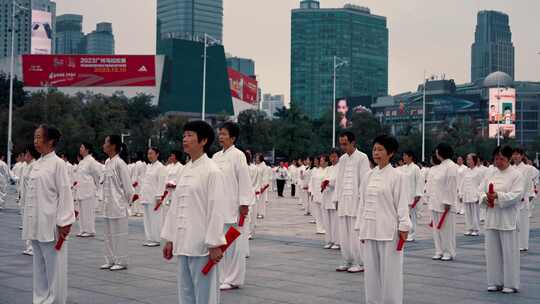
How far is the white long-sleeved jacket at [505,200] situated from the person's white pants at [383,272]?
2348 mm

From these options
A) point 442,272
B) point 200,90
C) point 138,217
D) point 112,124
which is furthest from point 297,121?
point 442,272

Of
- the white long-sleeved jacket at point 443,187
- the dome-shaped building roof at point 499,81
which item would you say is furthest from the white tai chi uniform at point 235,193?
the dome-shaped building roof at point 499,81

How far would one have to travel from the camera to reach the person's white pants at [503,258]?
29.8 ft

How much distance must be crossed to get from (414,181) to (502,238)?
5.35 meters

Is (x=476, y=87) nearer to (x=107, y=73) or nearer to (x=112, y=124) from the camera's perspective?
(x=107, y=73)

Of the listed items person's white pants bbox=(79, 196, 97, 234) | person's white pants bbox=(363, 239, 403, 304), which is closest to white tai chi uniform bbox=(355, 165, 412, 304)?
person's white pants bbox=(363, 239, 403, 304)

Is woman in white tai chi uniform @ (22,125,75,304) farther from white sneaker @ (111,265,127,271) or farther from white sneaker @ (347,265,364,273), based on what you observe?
white sneaker @ (347,265,364,273)

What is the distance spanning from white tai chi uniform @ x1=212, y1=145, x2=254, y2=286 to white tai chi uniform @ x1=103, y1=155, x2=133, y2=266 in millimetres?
2038

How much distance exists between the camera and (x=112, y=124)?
5191cm

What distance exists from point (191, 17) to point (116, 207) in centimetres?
16076

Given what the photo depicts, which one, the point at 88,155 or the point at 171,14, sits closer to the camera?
the point at 88,155

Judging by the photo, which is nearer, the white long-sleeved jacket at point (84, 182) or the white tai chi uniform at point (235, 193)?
the white tai chi uniform at point (235, 193)

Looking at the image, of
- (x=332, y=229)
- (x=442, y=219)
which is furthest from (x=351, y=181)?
(x=332, y=229)

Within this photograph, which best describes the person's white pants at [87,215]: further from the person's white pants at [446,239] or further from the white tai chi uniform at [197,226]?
the white tai chi uniform at [197,226]
